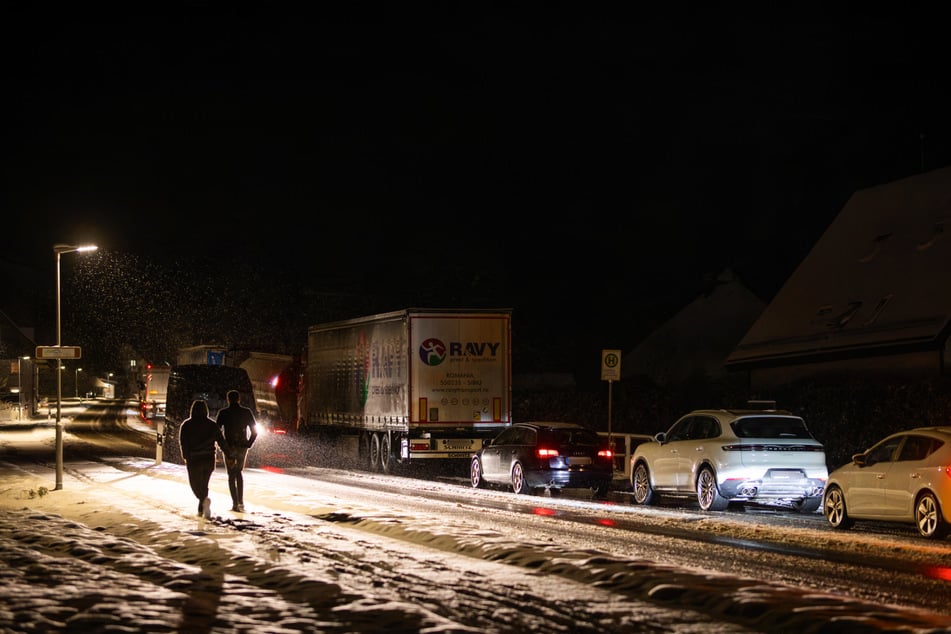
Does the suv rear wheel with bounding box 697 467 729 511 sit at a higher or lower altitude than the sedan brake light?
lower

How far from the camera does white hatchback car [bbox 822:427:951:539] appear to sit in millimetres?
15508

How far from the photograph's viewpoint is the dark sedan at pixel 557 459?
23859 mm

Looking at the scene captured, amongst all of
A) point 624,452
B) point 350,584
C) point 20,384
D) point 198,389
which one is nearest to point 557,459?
point 624,452

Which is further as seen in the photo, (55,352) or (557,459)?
(557,459)

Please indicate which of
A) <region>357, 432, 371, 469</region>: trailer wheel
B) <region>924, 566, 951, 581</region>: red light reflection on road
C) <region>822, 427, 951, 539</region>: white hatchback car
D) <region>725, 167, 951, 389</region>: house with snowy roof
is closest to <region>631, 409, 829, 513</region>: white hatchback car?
<region>822, 427, 951, 539</region>: white hatchback car

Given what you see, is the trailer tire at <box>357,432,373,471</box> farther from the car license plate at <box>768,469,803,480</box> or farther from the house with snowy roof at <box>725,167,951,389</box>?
the car license plate at <box>768,469,803,480</box>

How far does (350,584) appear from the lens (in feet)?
37.0

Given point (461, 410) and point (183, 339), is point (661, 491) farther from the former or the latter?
point (183, 339)

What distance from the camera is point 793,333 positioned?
37.4 m

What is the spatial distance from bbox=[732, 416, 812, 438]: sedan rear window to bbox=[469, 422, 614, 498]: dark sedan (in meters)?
4.81

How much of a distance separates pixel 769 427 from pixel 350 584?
10449 millimetres

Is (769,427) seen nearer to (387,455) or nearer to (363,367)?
(387,455)

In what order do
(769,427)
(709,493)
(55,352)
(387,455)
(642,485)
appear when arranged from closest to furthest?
1. (769,427)
2. (709,493)
3. (642,485)
4. (55,352)
5. (387,455)

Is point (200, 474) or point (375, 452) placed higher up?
point (200, 474)
